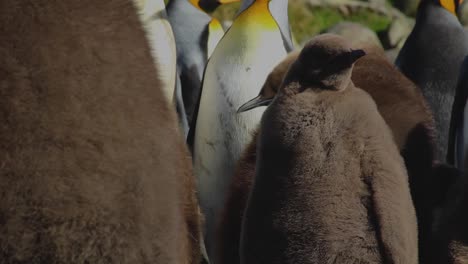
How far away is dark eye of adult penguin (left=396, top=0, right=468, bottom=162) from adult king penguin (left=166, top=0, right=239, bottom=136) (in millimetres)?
1326

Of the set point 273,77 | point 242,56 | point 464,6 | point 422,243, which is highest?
point 273,77

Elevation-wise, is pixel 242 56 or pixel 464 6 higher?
pixel 242 56

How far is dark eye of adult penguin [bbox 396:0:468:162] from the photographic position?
394 centimetres

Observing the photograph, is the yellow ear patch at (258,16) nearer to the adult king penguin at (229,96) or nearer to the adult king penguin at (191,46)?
the adult king penguin at (229,96)

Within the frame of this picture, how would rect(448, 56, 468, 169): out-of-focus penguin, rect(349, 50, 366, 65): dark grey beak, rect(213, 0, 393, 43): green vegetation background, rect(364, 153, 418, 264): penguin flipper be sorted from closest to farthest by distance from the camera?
1. rect(364, 153, 418, 264): penguin flipper
2. rect(349, 50, 366, 65): dark grey beak
3. rect(448, 56, 468, 169): out-of-focus penguin
4. rect(213, 0, 393, 43): green vegetation background

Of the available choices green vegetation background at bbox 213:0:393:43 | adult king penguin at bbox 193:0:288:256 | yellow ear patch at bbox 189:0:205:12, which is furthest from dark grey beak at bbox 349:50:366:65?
green vegetation background at bbox 213:0:393:43

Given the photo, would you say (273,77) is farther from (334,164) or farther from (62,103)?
(62,103)

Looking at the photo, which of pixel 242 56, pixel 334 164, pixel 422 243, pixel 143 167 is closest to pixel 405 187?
pixel 334 164

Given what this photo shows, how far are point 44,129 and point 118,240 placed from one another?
7.6 inches

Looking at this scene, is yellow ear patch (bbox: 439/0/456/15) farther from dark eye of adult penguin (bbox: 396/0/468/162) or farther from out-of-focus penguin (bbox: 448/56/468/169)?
out-of-focus penguin (bbox: 448/56/468/169)

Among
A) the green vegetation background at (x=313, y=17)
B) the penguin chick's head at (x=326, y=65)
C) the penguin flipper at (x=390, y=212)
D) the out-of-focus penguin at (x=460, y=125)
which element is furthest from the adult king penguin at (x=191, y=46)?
the green vegetation background at (x=313, y=17)

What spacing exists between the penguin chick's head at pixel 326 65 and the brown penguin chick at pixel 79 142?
2.73 ft

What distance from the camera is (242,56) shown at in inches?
133

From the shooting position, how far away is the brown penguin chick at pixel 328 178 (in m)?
1.80
